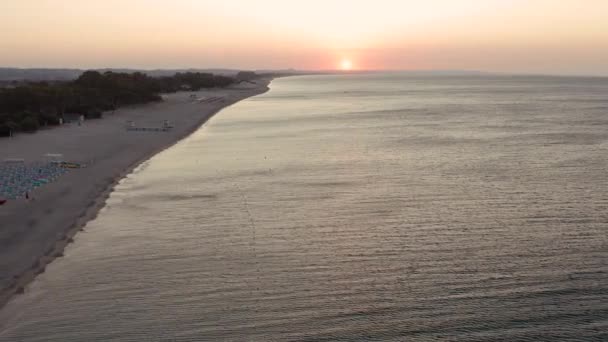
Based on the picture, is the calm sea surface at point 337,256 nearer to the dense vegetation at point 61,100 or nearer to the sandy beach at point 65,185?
the sandy beach at point 65,185

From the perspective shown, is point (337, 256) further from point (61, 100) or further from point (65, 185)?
point (61, 100)

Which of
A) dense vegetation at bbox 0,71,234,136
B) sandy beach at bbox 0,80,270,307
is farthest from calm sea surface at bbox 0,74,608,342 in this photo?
dense vegetation at bbox 0,71,234,136

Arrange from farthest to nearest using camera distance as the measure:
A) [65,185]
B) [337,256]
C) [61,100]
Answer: [61,100], [65,185], [337,256]

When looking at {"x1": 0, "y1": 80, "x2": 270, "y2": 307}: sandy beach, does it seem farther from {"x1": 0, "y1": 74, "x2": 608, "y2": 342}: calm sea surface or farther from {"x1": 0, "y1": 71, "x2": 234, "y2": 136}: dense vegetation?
{"x1": 0, "y1": 71, "x2": 234, "y2": 136}: dense vegetation

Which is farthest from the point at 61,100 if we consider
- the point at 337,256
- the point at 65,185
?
the point at 337,256

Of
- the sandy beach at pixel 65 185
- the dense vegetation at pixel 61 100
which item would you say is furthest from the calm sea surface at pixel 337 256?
the dense vegetation at pixel 61 100

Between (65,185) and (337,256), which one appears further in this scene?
(65,185)

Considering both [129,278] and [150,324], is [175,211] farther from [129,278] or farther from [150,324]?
[150,324]
